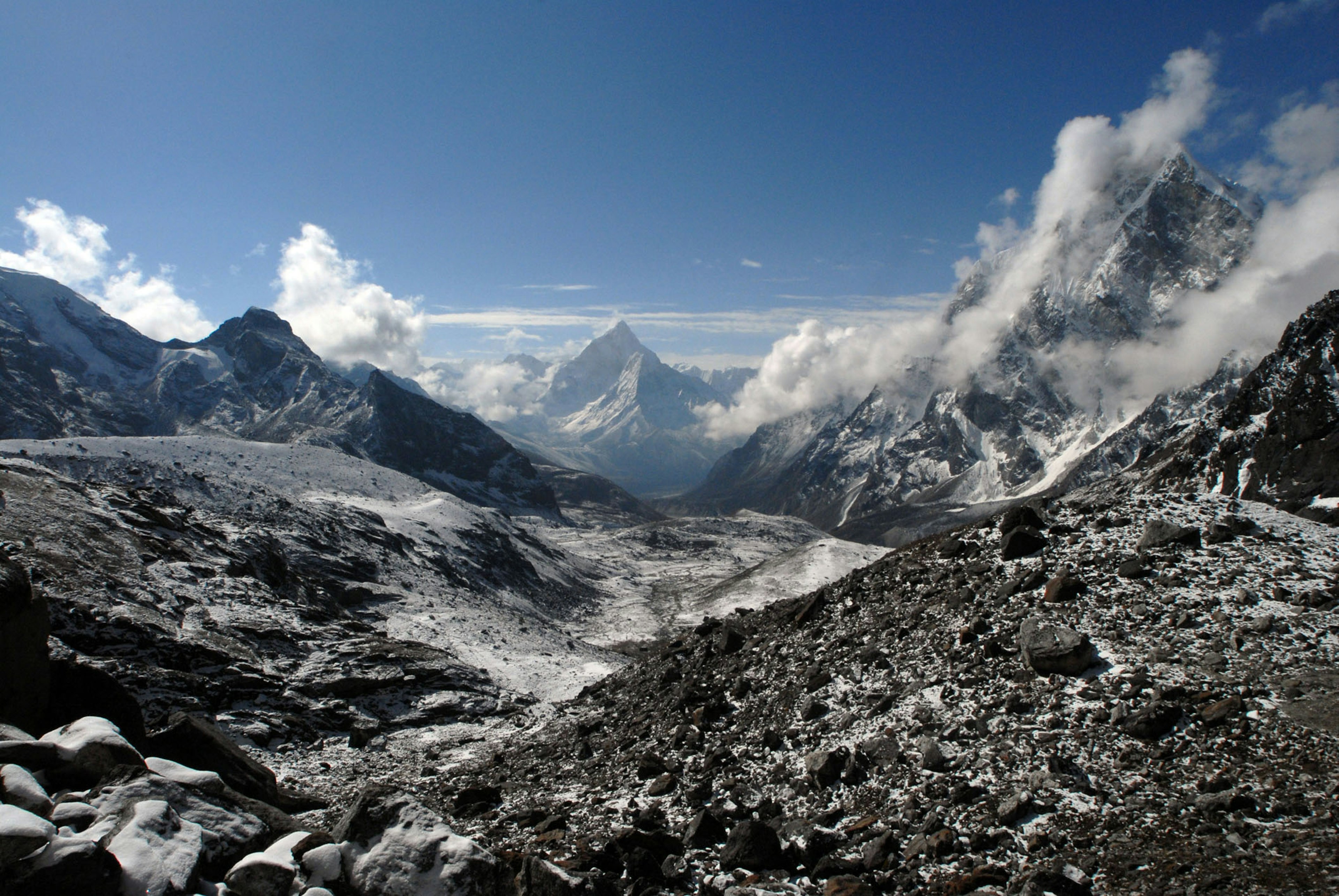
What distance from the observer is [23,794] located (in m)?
8.14

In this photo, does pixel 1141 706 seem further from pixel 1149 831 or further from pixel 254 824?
pixel 254 824

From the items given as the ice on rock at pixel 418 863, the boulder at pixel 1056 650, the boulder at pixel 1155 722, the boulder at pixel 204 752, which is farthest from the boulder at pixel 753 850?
the boulder at pixel 204 752

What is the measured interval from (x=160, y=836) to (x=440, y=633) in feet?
148

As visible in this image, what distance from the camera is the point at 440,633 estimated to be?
5084 centimetres

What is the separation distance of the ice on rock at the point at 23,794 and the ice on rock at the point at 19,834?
875 mm

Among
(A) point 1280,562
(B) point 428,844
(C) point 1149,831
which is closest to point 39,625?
(B) point 428,844

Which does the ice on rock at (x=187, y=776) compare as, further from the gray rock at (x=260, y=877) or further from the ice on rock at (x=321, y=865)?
the ice on rock at (x=321, y=865)

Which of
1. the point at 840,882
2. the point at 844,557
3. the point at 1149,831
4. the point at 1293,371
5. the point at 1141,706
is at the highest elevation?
the point at 1293,371

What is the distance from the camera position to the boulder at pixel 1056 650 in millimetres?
14766

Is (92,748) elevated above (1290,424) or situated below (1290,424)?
below

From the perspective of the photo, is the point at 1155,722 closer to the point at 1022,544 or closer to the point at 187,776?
the point at 1022,544

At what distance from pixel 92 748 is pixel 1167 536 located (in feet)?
81.3

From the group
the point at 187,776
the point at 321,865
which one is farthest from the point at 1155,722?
the point at 187,776

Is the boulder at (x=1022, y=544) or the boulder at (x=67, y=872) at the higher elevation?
the boulder at (x=1022, y=544)
